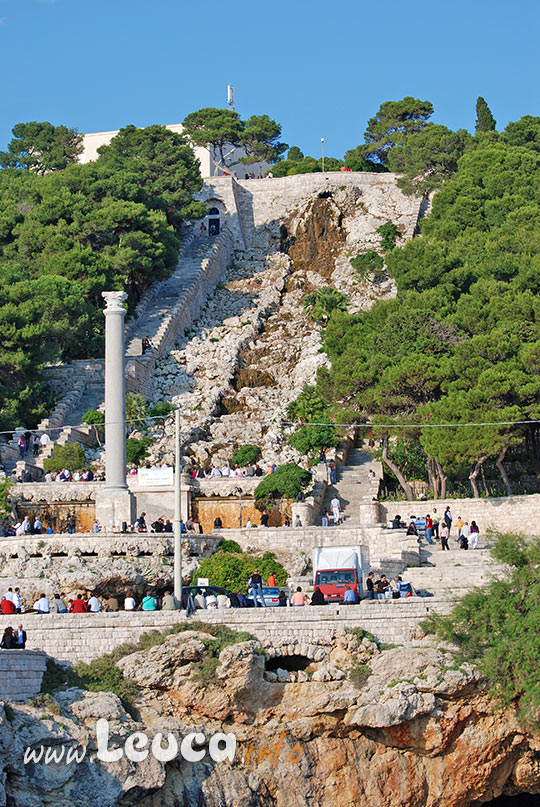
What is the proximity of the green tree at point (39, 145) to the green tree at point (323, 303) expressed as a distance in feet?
87.3

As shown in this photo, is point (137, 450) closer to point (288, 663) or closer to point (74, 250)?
point (74, 250)

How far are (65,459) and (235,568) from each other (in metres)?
11.7

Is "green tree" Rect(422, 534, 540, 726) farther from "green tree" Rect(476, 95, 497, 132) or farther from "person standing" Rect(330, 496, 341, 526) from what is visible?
"green tree" Rect(476, 95, 497, 132)

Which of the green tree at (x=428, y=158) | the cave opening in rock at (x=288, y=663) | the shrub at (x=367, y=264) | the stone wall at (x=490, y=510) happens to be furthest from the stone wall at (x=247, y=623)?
the green tree at (x=428, y=158)

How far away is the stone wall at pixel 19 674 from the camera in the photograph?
26891 mm

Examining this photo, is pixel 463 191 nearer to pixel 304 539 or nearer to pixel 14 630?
pixel 304 539

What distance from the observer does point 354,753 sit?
29172 millimetres

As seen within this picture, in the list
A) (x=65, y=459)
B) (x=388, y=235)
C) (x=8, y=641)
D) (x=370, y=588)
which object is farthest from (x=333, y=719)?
(x=388, y=235)

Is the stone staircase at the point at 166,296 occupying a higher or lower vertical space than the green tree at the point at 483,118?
lower

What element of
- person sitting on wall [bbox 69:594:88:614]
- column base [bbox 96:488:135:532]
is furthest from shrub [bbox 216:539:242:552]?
person sitting on wall [bbox 69:594:88:614]

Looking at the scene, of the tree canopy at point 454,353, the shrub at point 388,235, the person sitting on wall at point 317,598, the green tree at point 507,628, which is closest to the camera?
the green tree at point 507,628

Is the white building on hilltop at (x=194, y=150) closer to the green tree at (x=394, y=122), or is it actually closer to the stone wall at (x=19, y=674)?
the green tree at (x=394, y=122)

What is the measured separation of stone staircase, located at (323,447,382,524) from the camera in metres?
43.8

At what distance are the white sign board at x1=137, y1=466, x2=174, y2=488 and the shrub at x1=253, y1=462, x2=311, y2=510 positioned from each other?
2942 millimetres
